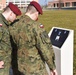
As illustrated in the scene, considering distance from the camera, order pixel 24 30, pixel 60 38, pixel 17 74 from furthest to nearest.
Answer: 1. pixel 60 38
2. pixel 17 74
3. pixel 24 30

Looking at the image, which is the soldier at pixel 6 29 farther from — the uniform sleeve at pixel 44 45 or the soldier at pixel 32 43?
the uniform sleeve at pixel 44 45

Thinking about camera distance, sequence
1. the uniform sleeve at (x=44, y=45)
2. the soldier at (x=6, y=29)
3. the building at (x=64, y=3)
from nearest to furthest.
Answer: the uniform sleeve at (x=44, y=45) → the soldier at (x=6, y=29) → the building at (x=64, y=3)

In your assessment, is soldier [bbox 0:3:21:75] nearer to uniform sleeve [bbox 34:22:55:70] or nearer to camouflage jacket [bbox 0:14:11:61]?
camouflage jacket [bbox 0:14:11:61]

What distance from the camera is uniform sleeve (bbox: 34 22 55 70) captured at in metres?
3.99

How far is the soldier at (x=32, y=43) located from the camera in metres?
4.02

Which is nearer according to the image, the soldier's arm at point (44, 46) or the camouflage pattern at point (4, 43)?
the soldier's arm at point (44, 46)

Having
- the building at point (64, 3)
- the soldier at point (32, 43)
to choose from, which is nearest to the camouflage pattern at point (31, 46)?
the soldier at point (32, 43)

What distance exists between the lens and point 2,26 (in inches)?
166

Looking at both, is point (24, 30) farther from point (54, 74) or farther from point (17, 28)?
point (54, 74)

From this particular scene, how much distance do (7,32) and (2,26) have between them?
0.11 m

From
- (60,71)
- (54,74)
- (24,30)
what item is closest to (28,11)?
(24,30)

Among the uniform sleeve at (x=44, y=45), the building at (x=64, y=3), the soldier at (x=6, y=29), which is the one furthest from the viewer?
the building at (x=64, y=3)

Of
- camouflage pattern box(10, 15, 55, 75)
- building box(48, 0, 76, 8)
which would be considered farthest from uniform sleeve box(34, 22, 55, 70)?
building box(48, 0, 76, 8)

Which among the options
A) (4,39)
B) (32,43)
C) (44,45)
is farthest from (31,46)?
(4,39)
